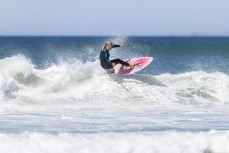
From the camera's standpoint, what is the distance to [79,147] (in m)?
9.58

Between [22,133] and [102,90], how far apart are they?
6811mm

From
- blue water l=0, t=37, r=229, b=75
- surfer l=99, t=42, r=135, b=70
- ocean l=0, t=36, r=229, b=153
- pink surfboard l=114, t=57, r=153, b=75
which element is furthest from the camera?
blue water l=0, t=37, r=229, b=75

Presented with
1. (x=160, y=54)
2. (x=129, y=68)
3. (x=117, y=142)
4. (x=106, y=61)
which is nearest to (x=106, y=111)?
(x=106, y=61)

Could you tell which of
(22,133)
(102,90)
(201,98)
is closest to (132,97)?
(102,90)

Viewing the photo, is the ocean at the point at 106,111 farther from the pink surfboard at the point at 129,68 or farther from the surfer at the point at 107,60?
the surfer at the point at 107,60

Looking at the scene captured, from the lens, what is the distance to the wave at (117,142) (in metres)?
9.52

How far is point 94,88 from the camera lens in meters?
17.2

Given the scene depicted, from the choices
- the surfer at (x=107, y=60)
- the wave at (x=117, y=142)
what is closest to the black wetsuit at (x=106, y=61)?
the surfer at (x=107, y=60)

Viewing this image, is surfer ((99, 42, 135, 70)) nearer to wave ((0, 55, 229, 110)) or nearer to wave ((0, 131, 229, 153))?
wave ((0, 55, 229, 110))

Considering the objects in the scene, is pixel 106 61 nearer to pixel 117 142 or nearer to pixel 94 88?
pixel 94 88

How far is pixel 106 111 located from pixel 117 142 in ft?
14.4

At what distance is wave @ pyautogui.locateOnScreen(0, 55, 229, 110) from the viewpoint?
16.2 m

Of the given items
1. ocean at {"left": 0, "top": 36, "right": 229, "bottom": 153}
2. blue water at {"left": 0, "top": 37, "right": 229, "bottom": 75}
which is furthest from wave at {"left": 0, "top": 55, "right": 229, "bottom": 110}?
blue water at {"left": 0, "top": 37, "right": 229, "bottom": 75}

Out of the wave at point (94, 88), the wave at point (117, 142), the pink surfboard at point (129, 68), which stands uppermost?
the pink surfboard at point (129, 68)
